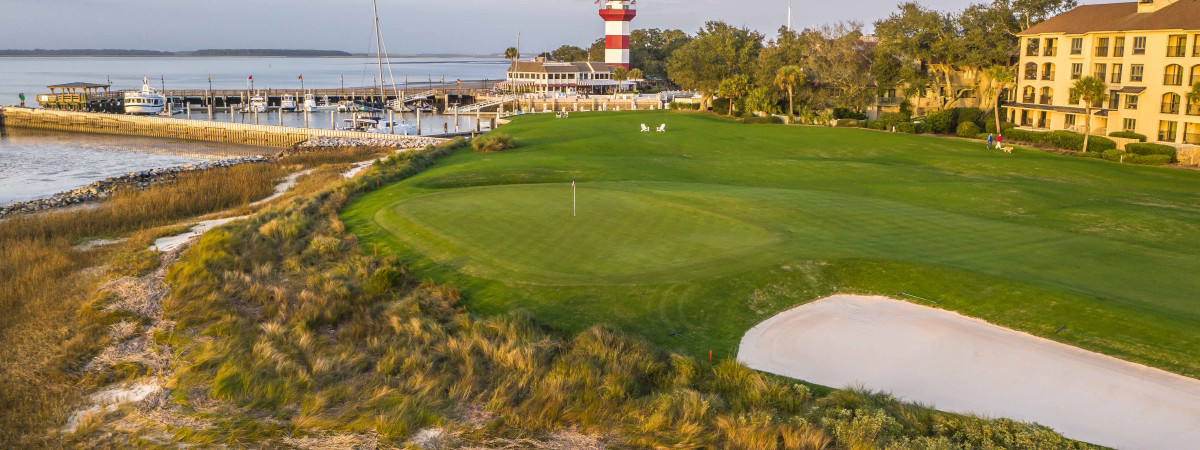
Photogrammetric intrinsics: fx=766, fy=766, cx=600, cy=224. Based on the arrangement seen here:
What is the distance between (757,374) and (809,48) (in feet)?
208

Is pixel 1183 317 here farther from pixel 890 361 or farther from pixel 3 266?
pixel 3 266

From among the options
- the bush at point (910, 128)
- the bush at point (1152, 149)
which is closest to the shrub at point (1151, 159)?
the bush at point (1152, 149)

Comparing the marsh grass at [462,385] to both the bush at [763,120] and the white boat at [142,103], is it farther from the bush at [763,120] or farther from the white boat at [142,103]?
the white boat at [142,103]

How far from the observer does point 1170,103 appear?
43.8 meters

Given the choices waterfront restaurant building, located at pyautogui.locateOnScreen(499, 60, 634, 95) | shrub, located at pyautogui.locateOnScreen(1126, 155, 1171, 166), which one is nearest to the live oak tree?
waterfront restaurant building, located at pyautogui.locateOnScreen(499, 60, 634, 95)

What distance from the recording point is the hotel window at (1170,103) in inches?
1709

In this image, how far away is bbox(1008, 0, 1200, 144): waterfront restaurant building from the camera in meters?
43.2

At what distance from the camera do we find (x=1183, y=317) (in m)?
13.4

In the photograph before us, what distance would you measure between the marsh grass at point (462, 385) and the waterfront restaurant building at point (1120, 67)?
43.6 metres

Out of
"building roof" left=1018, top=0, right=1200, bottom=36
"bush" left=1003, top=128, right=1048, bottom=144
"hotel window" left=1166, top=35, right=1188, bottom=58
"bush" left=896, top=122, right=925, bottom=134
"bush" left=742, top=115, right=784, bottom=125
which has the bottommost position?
"bush" left=1003, top=128, right=1048, bottom=144

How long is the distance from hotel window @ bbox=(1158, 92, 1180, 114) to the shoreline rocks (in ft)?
181

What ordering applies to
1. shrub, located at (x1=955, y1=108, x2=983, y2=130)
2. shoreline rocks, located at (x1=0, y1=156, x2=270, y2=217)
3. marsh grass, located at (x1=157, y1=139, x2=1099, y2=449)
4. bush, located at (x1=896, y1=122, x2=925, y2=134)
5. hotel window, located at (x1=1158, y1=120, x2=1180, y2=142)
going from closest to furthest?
marsh grass, located at (x1=157, y1=139, x2=1099, y2=449) → shoreline rocks, located at (x1=0, y1=156, x2=270, y2=217) → hotel window, located at (x1=1158, y1=120, x2=1180, y2=142) → bush, located at (x1=896, y1=122, x2=925, y2=134) → shrub, located at (x1=955, y1=108, x2=983, y2=130)

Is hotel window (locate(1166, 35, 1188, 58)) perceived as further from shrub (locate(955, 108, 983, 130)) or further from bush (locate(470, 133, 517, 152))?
bush (locate(470, 133, 517, 152))

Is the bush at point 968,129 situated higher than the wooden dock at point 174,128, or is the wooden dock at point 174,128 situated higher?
the bush at point 968,129
